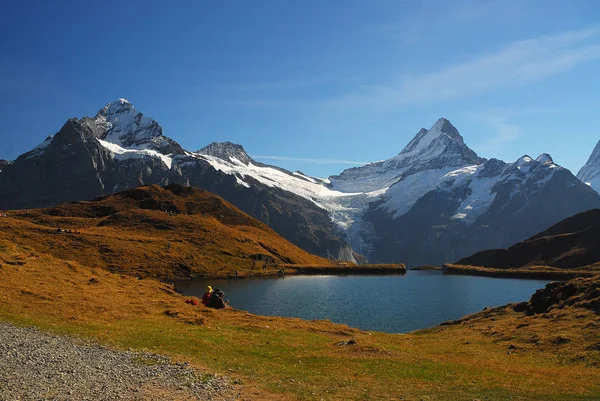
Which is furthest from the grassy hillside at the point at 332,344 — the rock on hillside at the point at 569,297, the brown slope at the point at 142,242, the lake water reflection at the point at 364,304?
the brown slope at the point at 142,242

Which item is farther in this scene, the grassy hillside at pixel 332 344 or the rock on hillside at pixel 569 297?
the rock on hillside at pixel 569 297

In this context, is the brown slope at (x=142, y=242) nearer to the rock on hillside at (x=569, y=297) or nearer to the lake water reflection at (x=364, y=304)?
the lake water reflection at (x=364, y=304)

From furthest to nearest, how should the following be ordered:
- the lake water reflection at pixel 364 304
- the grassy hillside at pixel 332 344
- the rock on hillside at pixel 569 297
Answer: the lake water reflection at pixel 364 304 < the rock on hillside at pixel 569 297 < the grassy hillside at pixel 332 344

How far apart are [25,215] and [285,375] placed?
180902mm

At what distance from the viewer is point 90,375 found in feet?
74.5

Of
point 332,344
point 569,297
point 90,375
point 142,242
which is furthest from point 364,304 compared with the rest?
point 142,242

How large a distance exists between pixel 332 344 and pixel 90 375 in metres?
20.6

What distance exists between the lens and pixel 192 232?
17962 centimetres

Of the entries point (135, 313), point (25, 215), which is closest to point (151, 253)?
point (25, 215)

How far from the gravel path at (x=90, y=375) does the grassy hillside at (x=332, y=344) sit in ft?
6.23

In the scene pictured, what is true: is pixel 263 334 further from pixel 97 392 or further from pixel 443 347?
pixel 97 392

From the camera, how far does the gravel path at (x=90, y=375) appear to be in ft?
66.4

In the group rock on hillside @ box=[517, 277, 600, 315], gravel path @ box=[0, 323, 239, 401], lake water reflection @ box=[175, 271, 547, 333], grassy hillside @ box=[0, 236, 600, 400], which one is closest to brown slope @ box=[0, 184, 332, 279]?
lake water reflection @ box=[175, 271, 547, 333]

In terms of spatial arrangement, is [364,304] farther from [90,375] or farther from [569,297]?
[90,375]
